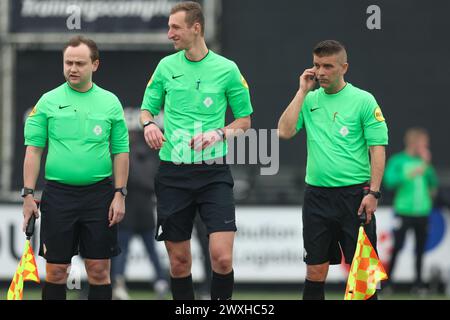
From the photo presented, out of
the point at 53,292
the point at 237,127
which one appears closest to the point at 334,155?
the point at 237,127

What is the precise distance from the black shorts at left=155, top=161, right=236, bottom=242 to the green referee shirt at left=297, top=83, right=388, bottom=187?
2.23ft

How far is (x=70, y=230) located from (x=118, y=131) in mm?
787

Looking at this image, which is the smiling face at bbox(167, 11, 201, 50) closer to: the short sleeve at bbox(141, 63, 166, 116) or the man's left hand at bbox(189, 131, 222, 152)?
the short sleeve at bbox(141, 63, 166, 116)

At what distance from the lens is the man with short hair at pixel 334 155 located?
8.28m

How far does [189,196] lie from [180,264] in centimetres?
50

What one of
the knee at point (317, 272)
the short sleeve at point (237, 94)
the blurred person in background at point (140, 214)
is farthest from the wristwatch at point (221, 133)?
the blurred person in background at point (140, 214)

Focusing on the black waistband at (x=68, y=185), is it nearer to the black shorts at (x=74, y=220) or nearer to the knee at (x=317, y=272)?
the black shorts at (x=74, y=220)

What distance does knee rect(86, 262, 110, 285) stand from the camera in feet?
27.2

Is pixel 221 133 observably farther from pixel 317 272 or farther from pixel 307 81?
pixel 317 272

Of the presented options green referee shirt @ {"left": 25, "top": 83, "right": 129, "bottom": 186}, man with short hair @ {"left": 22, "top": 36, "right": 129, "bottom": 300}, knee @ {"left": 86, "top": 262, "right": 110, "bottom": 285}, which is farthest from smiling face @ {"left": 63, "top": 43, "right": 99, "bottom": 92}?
knee @ {"left": 86, "top": 262, "right": 110, "bottom": 285}

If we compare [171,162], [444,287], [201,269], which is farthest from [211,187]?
[444,287]

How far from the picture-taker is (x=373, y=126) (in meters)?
8.29

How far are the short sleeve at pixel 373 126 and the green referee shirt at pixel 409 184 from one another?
5.21 meters

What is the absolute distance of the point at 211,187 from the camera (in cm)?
832
